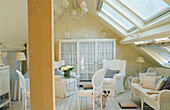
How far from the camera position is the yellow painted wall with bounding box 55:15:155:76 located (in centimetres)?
563

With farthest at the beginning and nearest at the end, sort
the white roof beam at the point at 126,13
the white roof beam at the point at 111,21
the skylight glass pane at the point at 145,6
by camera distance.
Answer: the white roof beam at the point at 111,21 → the white roof beam at the point at 126,13 → the skylight glass pane at the point at 145,6

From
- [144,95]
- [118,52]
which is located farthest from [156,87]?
[118,52]

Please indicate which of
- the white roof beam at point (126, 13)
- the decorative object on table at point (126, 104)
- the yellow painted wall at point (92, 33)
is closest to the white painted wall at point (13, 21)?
the yellow painted wall at point (92, 33)

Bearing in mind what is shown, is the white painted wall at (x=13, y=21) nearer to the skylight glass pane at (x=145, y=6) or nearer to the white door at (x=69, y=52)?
the white door at (x=69, y=52)

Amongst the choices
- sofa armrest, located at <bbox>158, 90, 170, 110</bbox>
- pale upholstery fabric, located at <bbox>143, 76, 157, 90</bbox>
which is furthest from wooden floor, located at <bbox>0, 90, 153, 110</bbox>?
sofa armrest, located at <bbox>158, 90, 170, 110</bbox>

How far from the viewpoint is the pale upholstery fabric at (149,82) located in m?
3.45

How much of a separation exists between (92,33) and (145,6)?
318cm

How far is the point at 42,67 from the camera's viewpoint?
2.51 feet

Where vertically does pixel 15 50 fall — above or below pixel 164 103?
above

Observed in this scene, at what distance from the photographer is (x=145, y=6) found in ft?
8.79

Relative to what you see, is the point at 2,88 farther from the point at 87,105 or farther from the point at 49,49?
the point at 49,49

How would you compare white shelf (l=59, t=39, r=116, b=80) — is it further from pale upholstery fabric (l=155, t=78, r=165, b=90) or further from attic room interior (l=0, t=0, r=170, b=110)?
pale upholstery fabric (l=155, t=78, r=165, b=90)

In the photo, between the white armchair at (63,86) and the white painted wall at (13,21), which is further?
the white armchair at (63,86)

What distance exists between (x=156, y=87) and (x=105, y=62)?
217 cm
